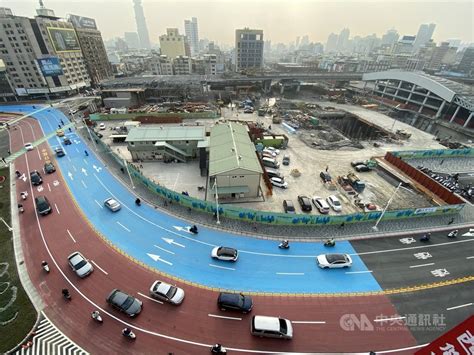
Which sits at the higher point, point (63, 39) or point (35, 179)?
point (63, 39)

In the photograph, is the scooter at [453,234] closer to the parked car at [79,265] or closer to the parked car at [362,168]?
the parked car at [362,168]

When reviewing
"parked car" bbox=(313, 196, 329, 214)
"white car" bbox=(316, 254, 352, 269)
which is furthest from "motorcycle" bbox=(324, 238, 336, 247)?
"parked car" bbox=(313, 196, 329, 214)

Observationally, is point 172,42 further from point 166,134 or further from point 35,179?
point 35,179

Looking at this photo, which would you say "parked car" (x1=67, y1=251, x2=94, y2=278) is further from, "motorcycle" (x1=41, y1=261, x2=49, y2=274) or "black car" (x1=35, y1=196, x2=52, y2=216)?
"black car" (x1=35, y1=196, x2=52, y2=216)

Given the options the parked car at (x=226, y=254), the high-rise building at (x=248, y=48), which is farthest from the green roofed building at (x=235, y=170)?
the high-rise building at (x=248, y=48)

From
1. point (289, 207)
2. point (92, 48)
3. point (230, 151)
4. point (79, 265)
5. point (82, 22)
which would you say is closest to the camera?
point (79, 265)

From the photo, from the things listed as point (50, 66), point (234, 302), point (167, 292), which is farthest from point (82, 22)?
point (234, 302)

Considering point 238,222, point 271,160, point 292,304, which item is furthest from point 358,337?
point 271,160
